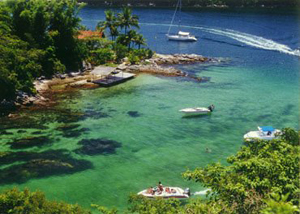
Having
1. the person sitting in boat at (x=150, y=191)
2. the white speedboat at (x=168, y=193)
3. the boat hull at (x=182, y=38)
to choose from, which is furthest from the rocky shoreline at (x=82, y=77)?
the white speedboat at (x=168, y=193)

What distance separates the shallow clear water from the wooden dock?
51.3 inches

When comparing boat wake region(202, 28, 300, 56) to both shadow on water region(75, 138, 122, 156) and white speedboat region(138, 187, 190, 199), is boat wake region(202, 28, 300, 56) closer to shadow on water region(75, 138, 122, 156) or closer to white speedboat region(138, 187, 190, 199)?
shadow on water region(75, 138, 122, 156)

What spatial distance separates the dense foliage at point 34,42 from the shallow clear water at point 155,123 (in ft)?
17.8

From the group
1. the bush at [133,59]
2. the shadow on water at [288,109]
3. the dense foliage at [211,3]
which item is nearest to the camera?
the shadow on water at [288,109]

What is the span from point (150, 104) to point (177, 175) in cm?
1808

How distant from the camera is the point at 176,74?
60781mm

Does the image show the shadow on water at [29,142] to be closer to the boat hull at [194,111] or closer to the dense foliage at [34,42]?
the dense foliage at [34,42]

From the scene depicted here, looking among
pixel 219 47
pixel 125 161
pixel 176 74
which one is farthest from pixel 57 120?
pixel 219 47

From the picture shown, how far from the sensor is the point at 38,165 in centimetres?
3117

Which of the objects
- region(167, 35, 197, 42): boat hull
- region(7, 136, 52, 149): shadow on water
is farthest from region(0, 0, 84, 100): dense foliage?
region(167, 35, 197, 42): boat hull

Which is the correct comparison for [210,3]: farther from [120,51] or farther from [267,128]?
[267,128]

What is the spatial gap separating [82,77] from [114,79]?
18.8ft

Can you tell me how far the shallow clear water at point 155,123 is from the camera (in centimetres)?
2938

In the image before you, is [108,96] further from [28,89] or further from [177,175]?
[177,175]
